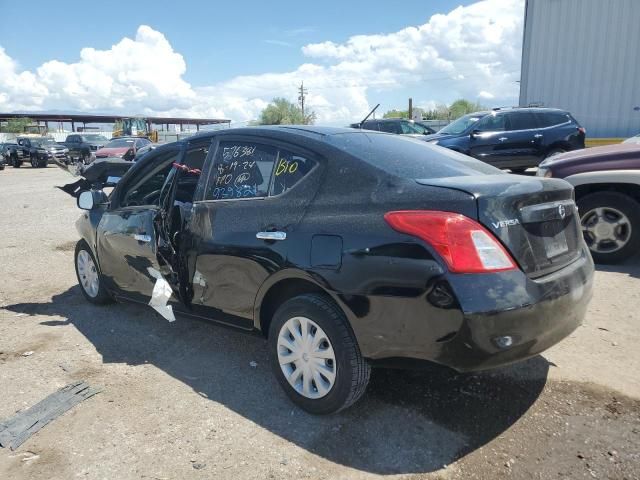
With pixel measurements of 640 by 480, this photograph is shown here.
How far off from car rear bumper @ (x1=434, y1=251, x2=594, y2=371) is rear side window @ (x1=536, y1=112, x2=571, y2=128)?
10395 mm

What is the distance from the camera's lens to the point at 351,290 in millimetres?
2662

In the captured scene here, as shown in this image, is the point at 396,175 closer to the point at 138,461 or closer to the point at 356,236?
the point at 356,236

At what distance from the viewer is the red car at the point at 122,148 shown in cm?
2483

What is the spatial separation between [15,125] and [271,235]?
77.7 meters

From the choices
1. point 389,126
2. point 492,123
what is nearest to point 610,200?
point 492,123

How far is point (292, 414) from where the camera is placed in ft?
9.97

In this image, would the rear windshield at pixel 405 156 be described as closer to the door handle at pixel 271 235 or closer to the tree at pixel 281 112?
the door handle at pixel 271 235

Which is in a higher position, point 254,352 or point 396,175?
point 396,175

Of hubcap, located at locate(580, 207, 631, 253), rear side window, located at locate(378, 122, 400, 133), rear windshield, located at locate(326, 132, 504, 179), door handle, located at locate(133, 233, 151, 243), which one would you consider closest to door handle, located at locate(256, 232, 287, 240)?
rear windshield, located at locate(326, 132, 504, 179)

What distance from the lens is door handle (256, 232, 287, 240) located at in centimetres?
299

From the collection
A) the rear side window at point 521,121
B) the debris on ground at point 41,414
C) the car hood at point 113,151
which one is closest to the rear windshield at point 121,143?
the car hood at point 113,151

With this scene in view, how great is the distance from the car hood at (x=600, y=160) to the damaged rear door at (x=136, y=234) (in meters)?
4.39

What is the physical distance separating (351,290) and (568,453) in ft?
4.38

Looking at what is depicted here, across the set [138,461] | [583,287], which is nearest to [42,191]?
[138,461]
